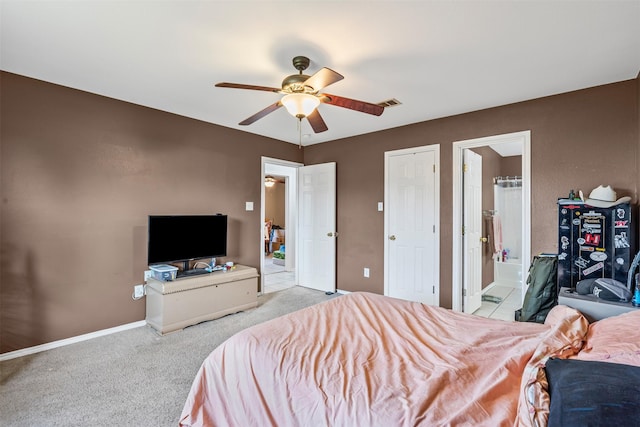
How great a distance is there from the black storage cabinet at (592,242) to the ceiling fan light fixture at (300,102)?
2329 mm

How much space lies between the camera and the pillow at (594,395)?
0.78 meters

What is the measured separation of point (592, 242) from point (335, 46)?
2.60 m

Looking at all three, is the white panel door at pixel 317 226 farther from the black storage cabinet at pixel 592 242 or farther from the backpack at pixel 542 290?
the black storage cabinet at pixel 592 242

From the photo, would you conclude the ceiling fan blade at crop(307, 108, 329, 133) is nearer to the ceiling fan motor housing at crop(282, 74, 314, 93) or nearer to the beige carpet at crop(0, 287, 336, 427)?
the ceiling fan motor housing at crop(282, 74, 314, 93)

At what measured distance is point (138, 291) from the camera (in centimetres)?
333

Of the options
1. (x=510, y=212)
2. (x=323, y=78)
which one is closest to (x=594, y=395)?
(x=323, y=78)

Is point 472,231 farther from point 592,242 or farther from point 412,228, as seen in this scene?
point 592,242

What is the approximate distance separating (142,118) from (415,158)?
3332 mm

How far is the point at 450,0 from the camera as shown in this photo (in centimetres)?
171

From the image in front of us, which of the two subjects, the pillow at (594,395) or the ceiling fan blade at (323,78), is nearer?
the pillow at (594,395)

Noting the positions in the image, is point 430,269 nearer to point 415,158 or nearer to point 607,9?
point 415,158

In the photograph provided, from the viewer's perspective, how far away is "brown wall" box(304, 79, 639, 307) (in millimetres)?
2682

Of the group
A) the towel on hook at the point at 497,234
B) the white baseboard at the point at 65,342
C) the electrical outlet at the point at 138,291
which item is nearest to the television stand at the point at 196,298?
the electrical outlet at the point at 138,291

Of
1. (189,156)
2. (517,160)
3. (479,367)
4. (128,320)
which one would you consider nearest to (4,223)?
(128,320)
